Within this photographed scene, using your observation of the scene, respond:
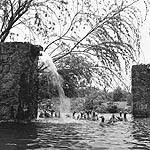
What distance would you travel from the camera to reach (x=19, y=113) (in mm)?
10422

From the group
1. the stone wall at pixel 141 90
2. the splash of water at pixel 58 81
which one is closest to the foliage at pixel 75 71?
the splash of water at pixel 58 81

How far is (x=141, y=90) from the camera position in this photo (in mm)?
20344

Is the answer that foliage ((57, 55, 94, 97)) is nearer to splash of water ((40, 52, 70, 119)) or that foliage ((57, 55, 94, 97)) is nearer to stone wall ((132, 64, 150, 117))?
splash of water ((40, 52, 70, 119))

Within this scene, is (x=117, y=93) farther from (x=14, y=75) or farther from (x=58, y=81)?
(x=14, y=75)

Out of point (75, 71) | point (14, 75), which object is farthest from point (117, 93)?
point (14, 75)

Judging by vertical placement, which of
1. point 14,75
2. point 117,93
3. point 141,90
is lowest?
point 117,93

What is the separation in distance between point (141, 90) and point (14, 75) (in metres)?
11.9

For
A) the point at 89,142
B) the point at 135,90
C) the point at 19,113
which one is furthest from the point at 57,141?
the point at 135,90

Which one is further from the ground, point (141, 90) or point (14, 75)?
point (141, 90)

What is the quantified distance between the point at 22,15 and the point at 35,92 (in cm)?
307

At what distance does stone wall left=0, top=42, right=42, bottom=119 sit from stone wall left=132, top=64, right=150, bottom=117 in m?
11.2

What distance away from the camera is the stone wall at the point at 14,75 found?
10.4 meters

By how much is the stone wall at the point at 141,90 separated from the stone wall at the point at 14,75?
1119cm

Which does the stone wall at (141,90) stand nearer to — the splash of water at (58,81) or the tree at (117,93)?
the tree at (117,93)
